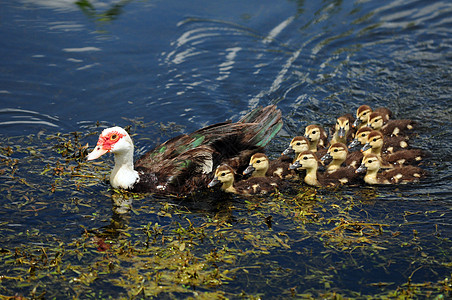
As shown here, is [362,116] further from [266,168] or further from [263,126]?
[266,168]

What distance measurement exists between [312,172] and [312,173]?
12 mm

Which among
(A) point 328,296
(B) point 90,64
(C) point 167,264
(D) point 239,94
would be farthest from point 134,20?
(A) point 328,296

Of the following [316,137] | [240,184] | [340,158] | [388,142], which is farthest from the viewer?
[388,142]

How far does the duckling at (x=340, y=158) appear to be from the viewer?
7.39 m

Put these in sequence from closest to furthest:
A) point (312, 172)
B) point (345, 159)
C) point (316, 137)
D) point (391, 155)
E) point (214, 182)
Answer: point (214, 182), point (312, 172), point (345, 159), point (391, 155), point (316, 137)

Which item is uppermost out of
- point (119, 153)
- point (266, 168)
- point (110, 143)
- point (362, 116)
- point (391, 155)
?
point (110, 143)

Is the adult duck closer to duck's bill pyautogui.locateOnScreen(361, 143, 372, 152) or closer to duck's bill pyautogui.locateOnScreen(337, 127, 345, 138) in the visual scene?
duck's bill pyautogui.locateOnScreen(337, 127, 345, 138)

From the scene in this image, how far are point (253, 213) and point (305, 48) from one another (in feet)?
16.6

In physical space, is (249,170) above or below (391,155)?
above

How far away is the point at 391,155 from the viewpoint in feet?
→ 25.3

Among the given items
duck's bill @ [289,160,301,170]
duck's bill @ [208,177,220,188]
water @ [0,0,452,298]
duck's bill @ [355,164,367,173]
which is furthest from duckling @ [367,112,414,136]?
duck's bill @ [208,177,220,188]

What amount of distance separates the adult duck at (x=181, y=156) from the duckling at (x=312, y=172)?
68 centimetres

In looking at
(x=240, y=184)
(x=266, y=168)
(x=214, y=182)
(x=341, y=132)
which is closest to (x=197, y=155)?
(x=214, y=182)

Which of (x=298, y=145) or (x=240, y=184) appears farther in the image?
(x=298, y=145)
